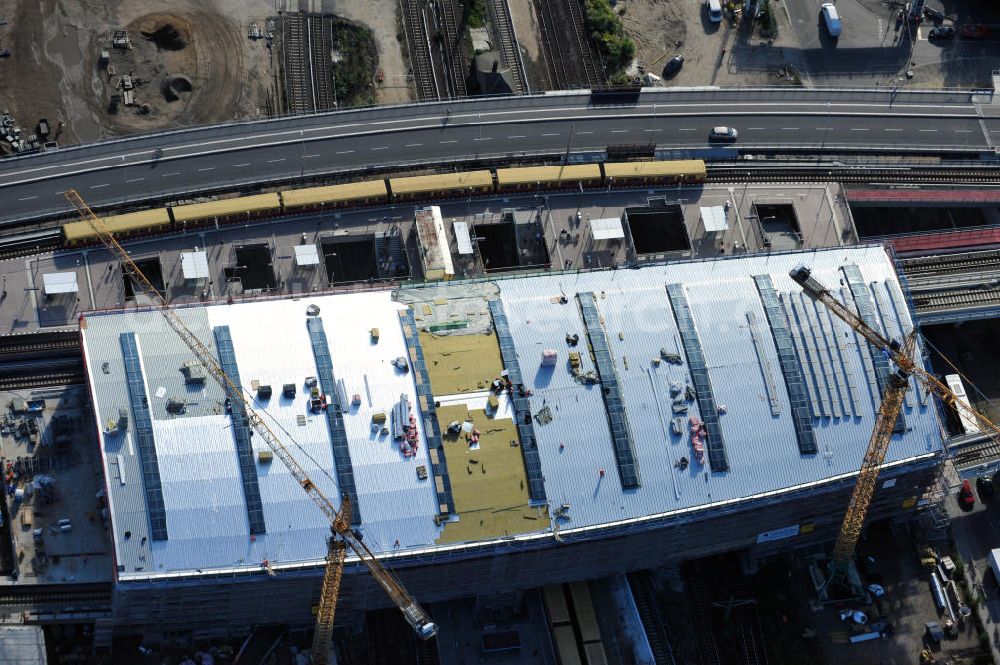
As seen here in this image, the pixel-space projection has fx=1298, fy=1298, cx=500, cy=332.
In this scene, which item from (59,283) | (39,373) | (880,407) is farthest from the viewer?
(59,283)

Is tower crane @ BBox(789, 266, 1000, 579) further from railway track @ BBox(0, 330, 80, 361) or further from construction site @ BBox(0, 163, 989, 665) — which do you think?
railway track @ BBox(0, 330, 80, 361)

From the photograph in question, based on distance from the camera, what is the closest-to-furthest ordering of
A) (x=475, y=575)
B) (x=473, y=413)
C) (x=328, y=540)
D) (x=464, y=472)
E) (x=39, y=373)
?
1. (x=328, y=540)
2. (x=464, y=472)
3. (x=475, y=575)
4. (x=473, y=413)
5. (x=39, y=373)

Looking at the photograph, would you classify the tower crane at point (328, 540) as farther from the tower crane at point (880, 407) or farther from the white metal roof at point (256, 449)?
the tower crane at point (880, 407)

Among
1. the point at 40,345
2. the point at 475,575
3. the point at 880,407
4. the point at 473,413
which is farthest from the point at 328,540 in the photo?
the point at 880,407

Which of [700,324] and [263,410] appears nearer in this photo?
[263,410]

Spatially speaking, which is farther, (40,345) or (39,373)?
(40,345)

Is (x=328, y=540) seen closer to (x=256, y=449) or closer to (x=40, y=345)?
(x=256, y=449)

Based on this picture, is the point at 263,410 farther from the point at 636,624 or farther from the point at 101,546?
the point at 636,624

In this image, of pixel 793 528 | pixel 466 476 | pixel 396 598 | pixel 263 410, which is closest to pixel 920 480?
pixel 793 528
